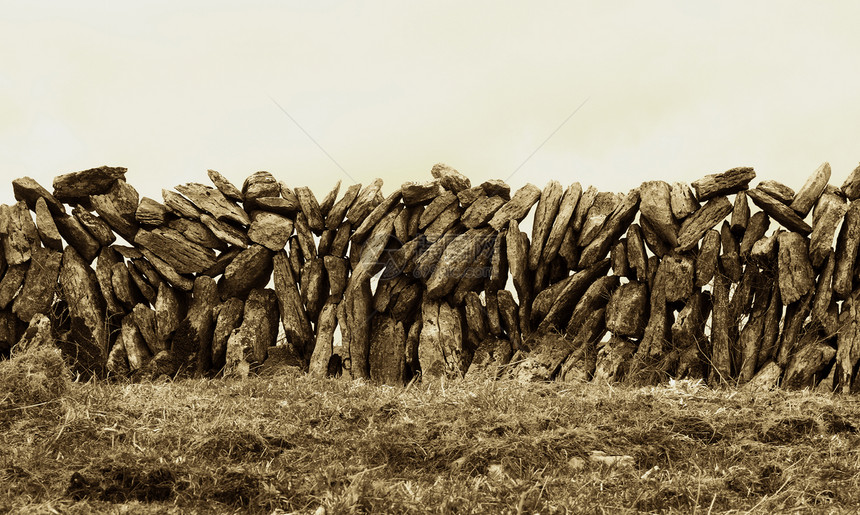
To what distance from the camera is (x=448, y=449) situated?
21.4ft

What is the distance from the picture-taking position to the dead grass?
5539 mm

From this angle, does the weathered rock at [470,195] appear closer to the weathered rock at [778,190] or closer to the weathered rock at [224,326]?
the weathered rock at [224,326]

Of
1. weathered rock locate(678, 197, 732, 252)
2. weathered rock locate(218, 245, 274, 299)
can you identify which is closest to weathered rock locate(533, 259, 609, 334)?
weathered rock locate(678, 197, 732, 252)

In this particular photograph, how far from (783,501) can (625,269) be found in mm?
5314

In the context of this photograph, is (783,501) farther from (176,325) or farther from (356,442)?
(176,325)

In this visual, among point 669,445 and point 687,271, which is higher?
point 687,271

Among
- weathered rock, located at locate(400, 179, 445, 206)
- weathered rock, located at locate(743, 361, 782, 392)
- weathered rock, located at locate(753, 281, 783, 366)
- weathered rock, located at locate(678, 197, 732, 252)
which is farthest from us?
weathered rock, located at locate(400, 179, 445, 206)

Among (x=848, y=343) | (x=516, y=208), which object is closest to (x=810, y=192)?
(x=848, y=343)

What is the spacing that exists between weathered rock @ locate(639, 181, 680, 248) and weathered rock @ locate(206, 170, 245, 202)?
5695 mm

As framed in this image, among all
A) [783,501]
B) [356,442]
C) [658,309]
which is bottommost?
[783,501]

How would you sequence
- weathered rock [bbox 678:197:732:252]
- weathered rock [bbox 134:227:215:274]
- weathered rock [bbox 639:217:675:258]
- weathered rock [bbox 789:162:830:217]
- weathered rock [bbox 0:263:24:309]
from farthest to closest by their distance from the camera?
weathered rock [bbox 0:263:24:309], weathered rock [bbox 134:227:215:274], weathered rock [bbox 639:217:675:258], weathered rock [bbox 678:197:732:252], weathered rock [bbox 789:162:830:217]

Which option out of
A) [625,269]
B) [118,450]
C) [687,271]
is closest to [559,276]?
[625,269]

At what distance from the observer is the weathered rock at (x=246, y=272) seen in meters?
11.7

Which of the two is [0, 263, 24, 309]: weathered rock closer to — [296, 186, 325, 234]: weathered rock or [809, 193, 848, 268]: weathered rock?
[296, 186, 325, 234]: weathered rock
